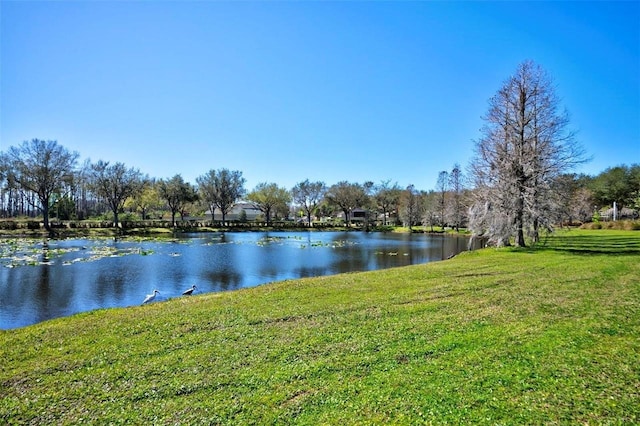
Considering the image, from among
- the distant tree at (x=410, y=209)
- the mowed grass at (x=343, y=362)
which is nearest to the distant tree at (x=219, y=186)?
the distant tree at (x=410, y=209)

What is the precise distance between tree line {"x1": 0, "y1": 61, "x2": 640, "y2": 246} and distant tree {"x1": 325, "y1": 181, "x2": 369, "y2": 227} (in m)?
0.25

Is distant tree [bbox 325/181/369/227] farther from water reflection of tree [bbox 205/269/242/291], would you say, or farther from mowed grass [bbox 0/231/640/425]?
mowed grass [bbox 0/231/640/425]

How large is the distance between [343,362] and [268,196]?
77901mm

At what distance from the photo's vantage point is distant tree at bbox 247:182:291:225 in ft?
271

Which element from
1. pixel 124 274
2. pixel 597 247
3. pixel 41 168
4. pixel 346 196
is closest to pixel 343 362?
pixel 124 274

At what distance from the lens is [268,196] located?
82500mm

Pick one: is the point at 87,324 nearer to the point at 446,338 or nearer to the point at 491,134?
the point at 446,338

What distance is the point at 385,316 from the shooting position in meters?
8.38

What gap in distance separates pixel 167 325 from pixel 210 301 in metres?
3.01

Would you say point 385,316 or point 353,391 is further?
point 385,316

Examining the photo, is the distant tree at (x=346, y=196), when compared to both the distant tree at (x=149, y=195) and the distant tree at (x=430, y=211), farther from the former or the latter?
the distant tree at (x=149, y=195)

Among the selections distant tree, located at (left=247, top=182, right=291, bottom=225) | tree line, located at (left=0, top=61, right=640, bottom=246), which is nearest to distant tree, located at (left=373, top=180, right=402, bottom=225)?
tree line, located at (left=0, top=61, right=640, bottom=246)

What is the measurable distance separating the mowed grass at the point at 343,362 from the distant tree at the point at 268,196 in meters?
72.8

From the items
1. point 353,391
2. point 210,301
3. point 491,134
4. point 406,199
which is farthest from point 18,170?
point 406,199
